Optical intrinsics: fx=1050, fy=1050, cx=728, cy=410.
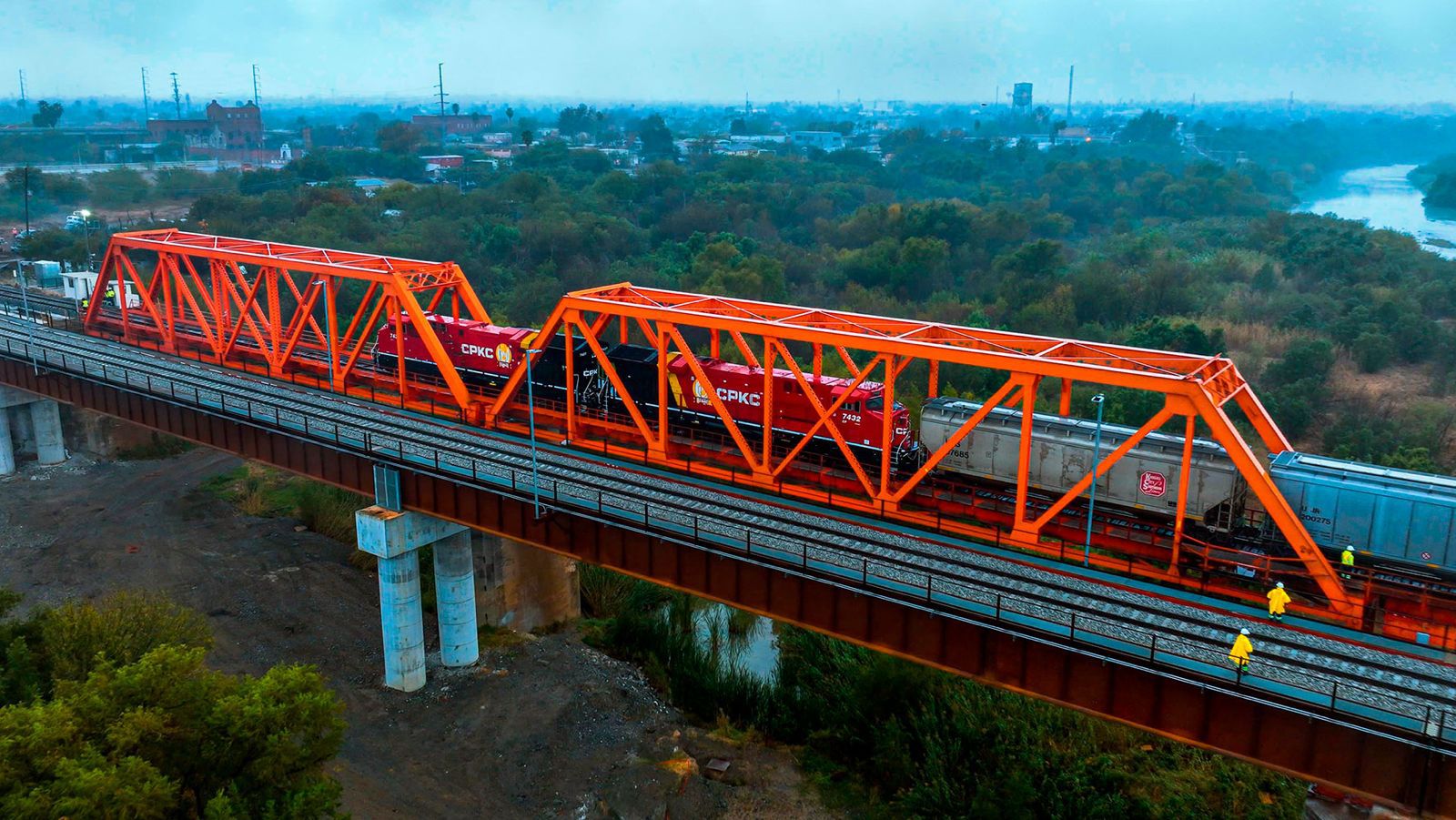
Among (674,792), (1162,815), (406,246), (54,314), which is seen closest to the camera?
(1162,815)

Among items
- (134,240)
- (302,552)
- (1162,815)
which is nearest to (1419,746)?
(1162,815)

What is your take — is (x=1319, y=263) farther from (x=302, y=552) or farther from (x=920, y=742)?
(x=302, y=552)

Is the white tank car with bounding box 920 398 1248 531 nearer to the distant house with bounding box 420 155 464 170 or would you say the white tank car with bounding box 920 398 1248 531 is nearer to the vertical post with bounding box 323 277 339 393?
the vertical post with bounding box 323 277 339 393

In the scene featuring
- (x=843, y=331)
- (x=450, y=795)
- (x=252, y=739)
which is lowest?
(x=450, y=795)

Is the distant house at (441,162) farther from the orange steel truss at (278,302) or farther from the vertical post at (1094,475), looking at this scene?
the vertical post at (1094,475)

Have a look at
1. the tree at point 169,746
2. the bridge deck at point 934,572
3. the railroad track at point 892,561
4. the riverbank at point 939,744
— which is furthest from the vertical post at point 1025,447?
the tree at point 169,746

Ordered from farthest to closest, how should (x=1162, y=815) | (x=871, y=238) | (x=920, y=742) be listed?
(x=871, y=238) → (x=920, y=742) → (x=1162, y=815)

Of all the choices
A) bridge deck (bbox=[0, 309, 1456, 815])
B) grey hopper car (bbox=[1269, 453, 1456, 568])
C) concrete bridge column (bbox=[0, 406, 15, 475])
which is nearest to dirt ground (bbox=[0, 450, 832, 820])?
concrete bridge column (bbox=[0, 406, 15, 475])
